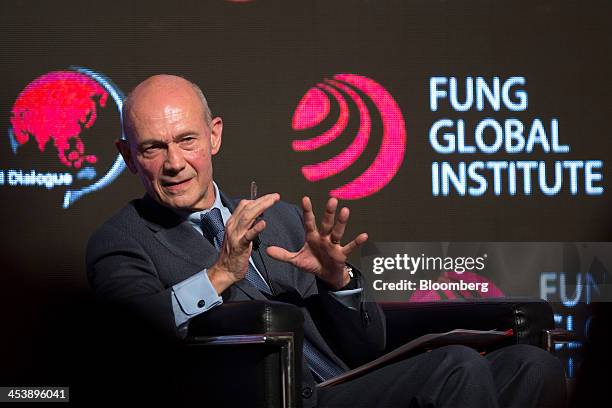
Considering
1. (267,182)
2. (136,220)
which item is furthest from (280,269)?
(267,182)

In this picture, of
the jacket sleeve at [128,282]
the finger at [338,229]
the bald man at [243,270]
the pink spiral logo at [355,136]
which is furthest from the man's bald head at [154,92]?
the pink spiral logo at [355,136]

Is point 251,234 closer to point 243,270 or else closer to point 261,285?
point 243,270

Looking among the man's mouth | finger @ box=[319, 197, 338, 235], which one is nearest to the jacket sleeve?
the man's mouth

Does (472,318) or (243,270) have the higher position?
(243,270)

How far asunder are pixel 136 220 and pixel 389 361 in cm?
82

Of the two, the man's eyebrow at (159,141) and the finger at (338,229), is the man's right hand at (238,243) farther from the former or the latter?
the man's eyebrow at (159,141)

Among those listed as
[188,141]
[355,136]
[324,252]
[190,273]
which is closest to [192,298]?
[190,273]

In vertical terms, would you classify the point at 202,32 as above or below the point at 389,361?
above

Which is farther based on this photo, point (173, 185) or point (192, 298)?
point (173, 185)

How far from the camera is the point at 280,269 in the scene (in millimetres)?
3035

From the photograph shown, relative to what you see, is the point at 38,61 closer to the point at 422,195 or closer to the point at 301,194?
the point at 301,194

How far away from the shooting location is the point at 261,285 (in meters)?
3.02

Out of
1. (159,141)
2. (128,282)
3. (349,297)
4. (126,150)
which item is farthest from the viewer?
(126,150)

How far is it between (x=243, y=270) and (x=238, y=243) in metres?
0.08
